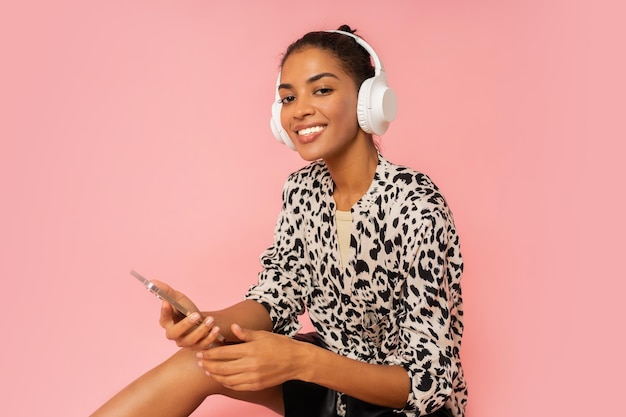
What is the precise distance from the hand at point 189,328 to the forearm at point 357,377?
189 millimetres

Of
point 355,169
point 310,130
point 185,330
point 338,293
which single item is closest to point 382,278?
point 338,293

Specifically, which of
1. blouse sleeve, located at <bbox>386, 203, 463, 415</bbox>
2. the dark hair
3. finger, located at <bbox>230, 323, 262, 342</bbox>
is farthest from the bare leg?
the dark hair

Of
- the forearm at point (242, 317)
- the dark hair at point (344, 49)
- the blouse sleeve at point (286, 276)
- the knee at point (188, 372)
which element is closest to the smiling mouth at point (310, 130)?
the dark hair at point (344, 49)

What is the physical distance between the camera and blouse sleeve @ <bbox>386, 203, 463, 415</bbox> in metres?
1.55

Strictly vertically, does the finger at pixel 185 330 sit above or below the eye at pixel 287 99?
below

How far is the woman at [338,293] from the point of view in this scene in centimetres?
147

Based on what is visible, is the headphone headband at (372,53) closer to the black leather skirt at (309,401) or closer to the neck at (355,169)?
the neck at (355,169)

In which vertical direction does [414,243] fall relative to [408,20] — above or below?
below

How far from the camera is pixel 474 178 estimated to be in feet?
9.14

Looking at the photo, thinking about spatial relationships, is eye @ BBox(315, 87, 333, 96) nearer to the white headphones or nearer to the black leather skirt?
the white headphones

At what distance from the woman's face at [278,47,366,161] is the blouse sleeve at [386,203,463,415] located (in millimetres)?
240

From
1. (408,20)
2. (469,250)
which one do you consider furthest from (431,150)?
(408,20)

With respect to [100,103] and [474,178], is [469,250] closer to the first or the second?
[474,178]

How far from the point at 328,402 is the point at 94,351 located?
1.16m
